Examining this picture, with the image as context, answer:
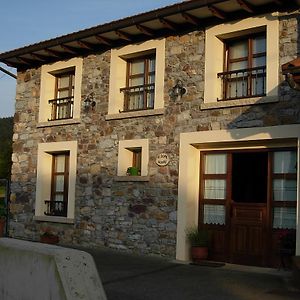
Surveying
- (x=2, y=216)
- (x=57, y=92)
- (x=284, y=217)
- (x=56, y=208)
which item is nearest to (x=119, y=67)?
(x=57, y=92)

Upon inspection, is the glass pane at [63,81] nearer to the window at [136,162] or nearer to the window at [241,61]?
the window at [136,162]

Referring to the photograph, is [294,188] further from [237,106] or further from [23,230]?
[23,230]

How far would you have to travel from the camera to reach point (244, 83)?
10344mm

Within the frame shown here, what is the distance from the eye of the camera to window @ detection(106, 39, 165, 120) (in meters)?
11.4

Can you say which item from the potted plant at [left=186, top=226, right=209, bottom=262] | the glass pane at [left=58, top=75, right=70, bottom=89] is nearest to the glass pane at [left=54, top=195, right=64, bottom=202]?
the glass pane at [left=58, top=75, right=70, bottom=89]

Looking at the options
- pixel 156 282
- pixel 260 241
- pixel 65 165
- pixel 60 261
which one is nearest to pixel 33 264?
pixel 60 261

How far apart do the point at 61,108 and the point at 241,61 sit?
17.3 feet

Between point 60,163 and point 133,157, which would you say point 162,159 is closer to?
point 133,157

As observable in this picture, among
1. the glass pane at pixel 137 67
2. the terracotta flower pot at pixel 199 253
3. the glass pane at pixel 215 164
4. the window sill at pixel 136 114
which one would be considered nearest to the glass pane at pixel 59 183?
the window sill at pixel 136 114

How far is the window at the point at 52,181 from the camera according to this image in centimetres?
1320

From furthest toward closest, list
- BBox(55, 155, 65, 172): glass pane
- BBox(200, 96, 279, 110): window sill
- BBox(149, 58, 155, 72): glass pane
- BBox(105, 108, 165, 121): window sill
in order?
BBox(55, 155, 65, 172): glass pane
BBox(149, 58, 155, 72): glass pane
BBox(105, 108, 165, 121): window sill
BBox(200, 96, 279, 110): window sill

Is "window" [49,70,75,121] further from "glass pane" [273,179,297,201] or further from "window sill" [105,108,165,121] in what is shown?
"glass pane" [273,179,297,201]

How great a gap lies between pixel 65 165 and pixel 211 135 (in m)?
4.67

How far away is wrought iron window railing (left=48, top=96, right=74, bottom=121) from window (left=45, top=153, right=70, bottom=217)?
1001mm
